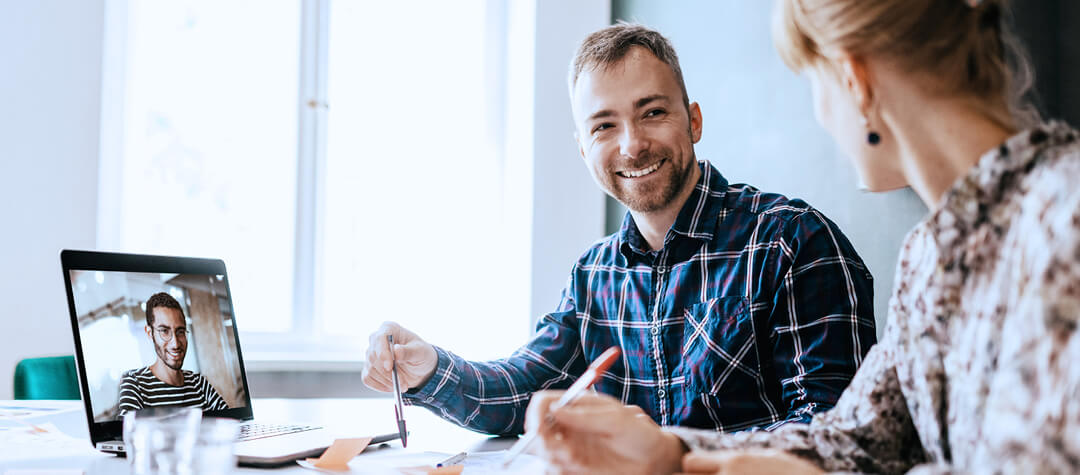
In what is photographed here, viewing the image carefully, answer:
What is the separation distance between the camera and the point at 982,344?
2.16 ft

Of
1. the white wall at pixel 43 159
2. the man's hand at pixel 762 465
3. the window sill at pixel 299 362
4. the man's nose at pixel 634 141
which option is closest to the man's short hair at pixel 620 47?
the man's nose at pixel 634 141

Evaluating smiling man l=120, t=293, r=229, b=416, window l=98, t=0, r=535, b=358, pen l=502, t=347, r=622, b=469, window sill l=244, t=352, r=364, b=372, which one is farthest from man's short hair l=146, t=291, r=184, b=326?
window l=98, t=0, r=535, b=358

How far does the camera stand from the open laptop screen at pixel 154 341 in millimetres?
1135

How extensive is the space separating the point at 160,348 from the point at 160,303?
7cm

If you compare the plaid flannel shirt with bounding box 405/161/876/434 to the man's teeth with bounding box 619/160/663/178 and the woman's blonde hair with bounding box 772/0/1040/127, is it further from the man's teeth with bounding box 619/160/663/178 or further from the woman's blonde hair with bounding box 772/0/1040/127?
the woman's blonde hair with bounding box 772/0/1040/127

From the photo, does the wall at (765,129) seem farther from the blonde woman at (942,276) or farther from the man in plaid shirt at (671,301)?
the blonde woman at (942,276)

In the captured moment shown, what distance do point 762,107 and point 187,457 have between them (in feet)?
5.77

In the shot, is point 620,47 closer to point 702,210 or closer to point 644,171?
point 644,171

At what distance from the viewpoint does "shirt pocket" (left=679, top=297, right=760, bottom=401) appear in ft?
4.42

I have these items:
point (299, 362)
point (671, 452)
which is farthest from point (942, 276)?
point (299, 362)

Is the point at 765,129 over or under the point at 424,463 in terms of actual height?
over

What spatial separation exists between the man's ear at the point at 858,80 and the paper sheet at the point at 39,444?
41.1 inches

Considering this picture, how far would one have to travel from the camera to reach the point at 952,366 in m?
0.71

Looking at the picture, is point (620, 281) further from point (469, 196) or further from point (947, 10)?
point (469, 196)
